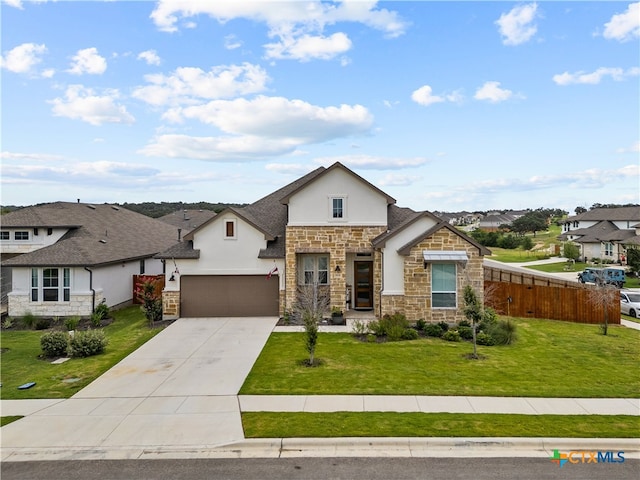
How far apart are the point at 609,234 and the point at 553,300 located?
124 feet

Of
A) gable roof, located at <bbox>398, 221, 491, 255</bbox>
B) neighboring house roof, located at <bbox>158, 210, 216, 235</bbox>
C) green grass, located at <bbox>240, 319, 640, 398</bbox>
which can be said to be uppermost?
neighboring house roof, located at <bbox>158, 210, 216, 235</bbox>

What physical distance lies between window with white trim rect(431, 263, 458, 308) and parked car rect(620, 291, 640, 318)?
11745 mm

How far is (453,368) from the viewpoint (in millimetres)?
12633

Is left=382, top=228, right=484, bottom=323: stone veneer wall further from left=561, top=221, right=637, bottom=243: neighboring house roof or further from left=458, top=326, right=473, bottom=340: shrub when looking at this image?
left=561, top=221, right=637, bottom=243: neighboring house roof

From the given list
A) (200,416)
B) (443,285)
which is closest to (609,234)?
(443,285)

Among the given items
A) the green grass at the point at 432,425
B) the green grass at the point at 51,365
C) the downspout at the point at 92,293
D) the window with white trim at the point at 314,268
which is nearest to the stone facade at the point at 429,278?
the window with white trim at the point at 314,268

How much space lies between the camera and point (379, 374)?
1205 centimetres

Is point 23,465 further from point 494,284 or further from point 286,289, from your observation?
point 494,284

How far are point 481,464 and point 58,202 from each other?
29126 millimetres

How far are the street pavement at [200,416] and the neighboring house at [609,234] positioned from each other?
139 ft

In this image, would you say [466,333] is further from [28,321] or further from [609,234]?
[609,234]

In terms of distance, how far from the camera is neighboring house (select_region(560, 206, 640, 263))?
46750 millimetres

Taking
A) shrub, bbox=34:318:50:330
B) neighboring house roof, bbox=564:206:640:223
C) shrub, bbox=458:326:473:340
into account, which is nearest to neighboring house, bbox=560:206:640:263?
neighboring house roof, bbox=564:206:640:223

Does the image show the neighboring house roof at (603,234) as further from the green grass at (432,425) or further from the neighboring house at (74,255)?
the neighboring house at (74,255)
